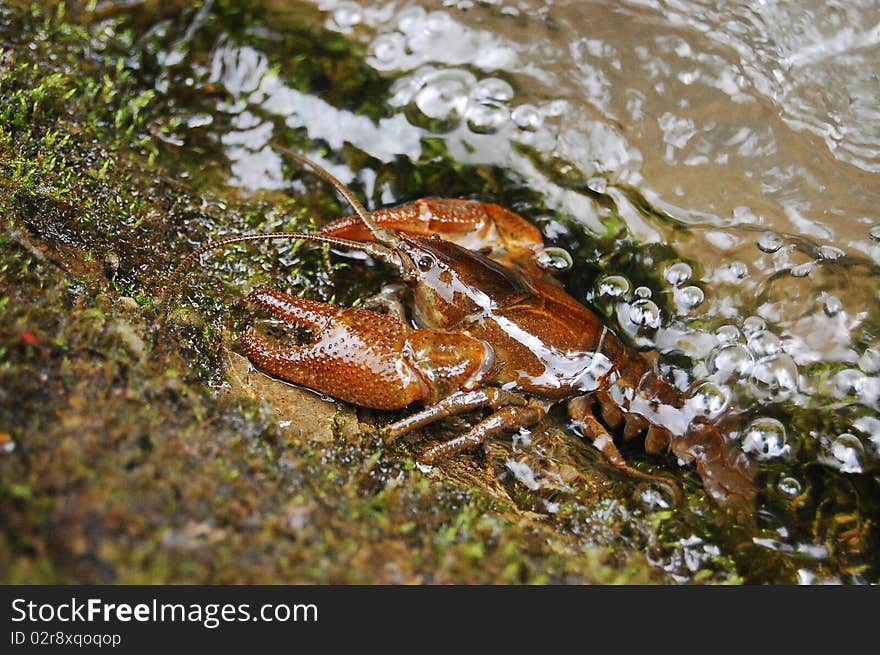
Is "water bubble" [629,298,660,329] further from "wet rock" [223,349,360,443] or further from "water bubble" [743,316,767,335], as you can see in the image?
"wet rock" [223,349,360,443]

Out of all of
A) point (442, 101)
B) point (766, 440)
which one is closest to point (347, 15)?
point (442, 101)

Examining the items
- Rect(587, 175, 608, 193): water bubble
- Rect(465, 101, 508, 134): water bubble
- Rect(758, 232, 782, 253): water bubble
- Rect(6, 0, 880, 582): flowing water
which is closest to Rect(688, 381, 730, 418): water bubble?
Rect(6, 0, 880, 582): flowing water

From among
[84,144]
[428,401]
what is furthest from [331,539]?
[84,144]

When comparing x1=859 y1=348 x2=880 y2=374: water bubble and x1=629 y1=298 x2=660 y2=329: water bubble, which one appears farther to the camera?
x1=629 y1=298 x2=660 y2=329: water bubble

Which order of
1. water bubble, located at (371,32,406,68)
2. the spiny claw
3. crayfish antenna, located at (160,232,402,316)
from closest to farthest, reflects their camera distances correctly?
the spiny claw
crayfish antenna, located at (160,232,402,316)
water bubble, located at (371,32,406,68)

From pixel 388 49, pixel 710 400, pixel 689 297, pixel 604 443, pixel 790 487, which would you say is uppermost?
pixel 388 49

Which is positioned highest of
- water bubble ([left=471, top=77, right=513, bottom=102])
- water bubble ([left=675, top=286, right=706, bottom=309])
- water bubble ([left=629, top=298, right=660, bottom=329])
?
water bubble ([left=471, top=77, right=513, bottom=102])

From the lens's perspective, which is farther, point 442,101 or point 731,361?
point 442,101

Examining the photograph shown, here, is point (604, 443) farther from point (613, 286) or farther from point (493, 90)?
point (493, 90)
